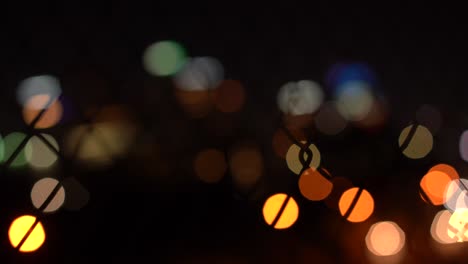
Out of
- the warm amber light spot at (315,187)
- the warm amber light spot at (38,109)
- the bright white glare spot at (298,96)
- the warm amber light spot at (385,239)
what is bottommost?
the warm amber light spot at (385,239)

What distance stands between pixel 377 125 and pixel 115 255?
196 cm

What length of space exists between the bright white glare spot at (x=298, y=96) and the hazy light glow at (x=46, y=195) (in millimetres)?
968

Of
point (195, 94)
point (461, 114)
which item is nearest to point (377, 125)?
point (461, 114)

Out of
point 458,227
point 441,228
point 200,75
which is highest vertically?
point 200,75

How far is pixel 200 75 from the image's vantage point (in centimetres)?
310

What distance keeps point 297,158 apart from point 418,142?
71cm

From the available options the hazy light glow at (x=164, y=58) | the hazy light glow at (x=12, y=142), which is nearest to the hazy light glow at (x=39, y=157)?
the hazy light glow at (x=12, y=142)

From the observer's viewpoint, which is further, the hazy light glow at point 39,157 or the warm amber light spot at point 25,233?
the hazy light glow at point 39,157

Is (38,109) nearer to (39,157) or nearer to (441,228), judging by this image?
(39,157)

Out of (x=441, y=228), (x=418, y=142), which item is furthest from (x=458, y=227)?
(x=418, y=142)

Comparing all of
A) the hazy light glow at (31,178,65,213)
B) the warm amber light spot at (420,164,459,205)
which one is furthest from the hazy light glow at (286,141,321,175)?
the hazy light glow at (31,178,65,213)

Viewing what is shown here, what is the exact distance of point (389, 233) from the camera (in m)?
3.44

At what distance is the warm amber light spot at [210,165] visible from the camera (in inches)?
140

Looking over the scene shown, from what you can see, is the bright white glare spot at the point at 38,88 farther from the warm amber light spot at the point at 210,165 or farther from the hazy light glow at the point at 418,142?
the hazy light glow at the point at 418,142
